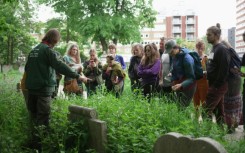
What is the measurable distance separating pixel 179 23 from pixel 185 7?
542cm

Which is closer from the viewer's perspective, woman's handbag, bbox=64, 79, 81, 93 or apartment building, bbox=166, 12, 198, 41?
woman's handbag, bbox=64, 79, 81, 93

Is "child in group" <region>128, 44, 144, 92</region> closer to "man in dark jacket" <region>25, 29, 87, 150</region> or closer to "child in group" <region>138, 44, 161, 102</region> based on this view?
"child in group" <region>138, 44, 161, 102</region>

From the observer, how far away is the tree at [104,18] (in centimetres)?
2736

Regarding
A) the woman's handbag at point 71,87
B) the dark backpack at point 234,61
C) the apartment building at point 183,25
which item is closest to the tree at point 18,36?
the woman's handbag at point 71,87

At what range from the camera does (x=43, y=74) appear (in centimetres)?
571

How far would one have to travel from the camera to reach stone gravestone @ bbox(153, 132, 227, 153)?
3.04m

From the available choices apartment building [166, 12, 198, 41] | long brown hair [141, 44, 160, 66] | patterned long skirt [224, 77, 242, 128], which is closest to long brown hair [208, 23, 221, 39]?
patterned long skirt [224, 77, 242, 128]

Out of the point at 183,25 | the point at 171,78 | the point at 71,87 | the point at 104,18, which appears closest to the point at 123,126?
the point at 171,78

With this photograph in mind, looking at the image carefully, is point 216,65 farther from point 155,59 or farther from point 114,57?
point 114,57

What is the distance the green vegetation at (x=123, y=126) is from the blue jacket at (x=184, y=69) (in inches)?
19.3

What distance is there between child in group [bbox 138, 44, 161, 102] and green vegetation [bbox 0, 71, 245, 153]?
3.33 feet

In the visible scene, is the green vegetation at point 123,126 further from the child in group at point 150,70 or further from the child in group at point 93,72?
the child in group at point 93,72

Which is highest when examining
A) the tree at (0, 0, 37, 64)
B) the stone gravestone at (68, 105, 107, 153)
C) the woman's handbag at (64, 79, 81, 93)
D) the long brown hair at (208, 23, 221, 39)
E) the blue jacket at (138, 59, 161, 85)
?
the tree at (0, 0, 37, 64)

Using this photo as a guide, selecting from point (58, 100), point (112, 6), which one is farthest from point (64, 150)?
point (112, 6)
